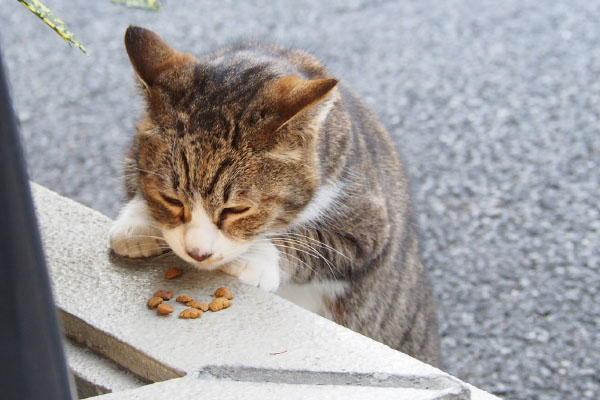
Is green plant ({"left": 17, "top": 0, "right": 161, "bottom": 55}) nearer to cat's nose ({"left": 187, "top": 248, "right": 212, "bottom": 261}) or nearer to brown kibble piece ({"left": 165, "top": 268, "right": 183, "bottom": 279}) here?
cat's nose ({"left": 187, "top": 248, "right": 212, "bottom": 261})

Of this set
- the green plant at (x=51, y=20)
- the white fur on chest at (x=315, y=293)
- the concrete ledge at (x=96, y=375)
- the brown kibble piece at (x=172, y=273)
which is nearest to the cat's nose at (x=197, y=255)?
the brown kibble piece at (x=172, y=273)

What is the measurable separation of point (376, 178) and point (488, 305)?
129cm

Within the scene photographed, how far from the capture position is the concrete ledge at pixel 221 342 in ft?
5.95

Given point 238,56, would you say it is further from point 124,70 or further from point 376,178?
point 124,70

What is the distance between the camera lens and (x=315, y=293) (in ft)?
8.75

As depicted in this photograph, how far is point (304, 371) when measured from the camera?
1866 millimetres

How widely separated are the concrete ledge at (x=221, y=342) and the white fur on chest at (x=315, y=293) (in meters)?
0.40

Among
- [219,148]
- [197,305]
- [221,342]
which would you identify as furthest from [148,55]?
[221,342]

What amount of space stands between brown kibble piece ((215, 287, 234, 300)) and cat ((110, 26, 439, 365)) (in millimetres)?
99

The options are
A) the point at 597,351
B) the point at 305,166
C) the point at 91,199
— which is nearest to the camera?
the point at 305,166

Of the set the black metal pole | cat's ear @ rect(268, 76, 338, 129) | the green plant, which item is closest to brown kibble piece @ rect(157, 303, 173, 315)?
cat's ear @ rect(268, 76, 338, 129)

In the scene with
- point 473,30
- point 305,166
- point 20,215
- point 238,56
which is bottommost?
point 473,30

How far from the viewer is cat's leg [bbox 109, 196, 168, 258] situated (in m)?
2.39

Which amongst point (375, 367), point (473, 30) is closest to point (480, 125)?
point (473, 30)
